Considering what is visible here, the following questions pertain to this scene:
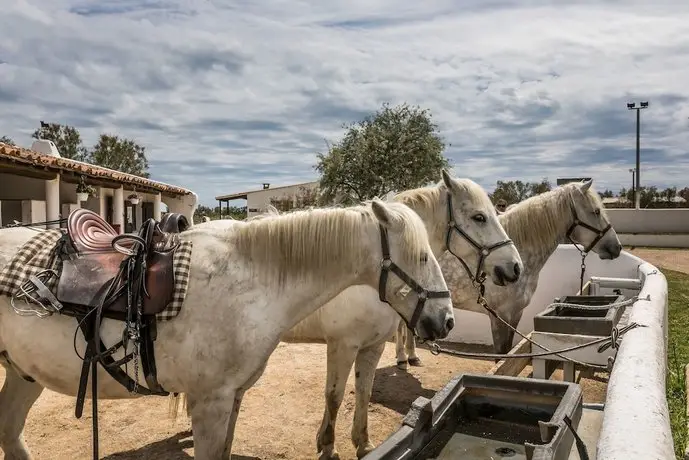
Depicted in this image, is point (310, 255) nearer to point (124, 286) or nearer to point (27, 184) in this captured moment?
point (124, 286)

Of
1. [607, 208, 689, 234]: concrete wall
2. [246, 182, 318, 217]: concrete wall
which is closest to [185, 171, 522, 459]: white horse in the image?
[607, 208, 689, 234]: concrete wall

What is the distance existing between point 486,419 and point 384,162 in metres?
24.8

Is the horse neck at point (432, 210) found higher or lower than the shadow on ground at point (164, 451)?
higher

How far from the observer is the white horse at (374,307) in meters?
3.81

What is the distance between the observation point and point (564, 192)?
19.0ft

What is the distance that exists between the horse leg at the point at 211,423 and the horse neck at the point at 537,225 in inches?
160

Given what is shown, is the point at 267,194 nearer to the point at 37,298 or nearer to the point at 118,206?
the point at 118,206

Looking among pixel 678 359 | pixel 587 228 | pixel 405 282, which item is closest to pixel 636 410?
pixel 405 282

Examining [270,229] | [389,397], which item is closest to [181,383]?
[270,229]

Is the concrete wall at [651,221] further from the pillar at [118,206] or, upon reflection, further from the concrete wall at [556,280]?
the pillar at [118,206]

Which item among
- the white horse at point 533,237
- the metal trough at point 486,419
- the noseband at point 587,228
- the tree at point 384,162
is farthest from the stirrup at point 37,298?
the tree at point 384,162

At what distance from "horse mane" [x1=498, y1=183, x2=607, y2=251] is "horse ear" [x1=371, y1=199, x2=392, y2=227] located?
132 inches

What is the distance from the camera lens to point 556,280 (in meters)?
7.86

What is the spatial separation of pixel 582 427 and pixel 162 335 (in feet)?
6.49
